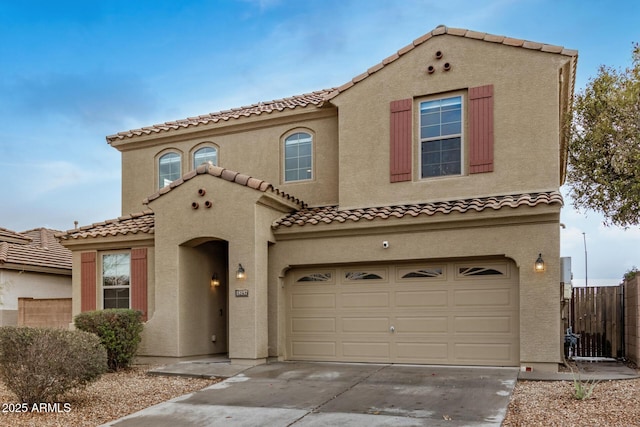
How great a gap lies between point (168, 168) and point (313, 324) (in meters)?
6.72

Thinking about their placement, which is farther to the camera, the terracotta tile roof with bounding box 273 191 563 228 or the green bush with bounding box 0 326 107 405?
the terracotta tile roof with bounding box 273 191 563 228

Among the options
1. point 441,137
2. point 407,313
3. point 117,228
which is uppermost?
point 441,137

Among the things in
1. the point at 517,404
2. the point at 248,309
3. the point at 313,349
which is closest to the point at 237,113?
the point at 248,309

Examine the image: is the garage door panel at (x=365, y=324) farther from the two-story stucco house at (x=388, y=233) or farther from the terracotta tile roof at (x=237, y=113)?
the terracotta tile roof at (x=237, y=113)

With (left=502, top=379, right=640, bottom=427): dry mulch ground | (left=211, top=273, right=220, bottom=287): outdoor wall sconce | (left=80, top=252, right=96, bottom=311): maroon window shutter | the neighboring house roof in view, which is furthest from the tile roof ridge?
(left=502, top=379, right=640, bottom=427): dry mulch ground

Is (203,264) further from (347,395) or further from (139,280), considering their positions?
(347,395)

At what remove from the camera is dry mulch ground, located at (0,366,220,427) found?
7234 mm

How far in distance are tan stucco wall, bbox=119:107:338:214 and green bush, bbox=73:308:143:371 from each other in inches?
195

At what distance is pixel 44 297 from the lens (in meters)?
16.8

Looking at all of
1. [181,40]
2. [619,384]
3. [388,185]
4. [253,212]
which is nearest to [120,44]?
[181,40]

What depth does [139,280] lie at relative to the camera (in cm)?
1289

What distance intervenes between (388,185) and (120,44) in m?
12.1

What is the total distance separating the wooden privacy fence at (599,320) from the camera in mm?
11953

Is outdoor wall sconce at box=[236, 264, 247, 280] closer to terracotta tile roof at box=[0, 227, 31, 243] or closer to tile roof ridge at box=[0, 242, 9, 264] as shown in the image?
tile roof ridge at box=[0, 242, 9, 264]
